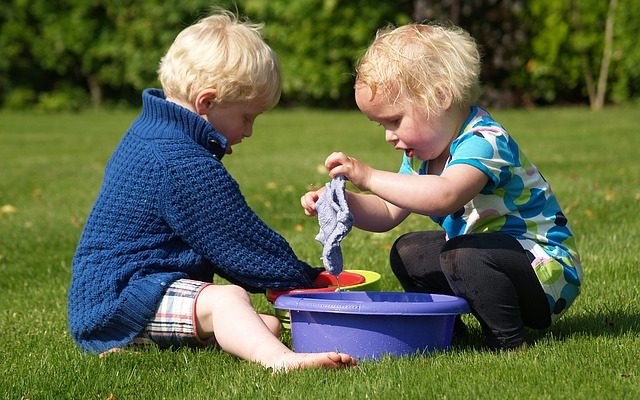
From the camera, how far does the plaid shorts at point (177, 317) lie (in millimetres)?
3271

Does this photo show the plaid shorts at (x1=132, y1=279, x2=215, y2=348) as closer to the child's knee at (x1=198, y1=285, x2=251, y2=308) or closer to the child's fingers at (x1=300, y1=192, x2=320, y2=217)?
the child's knee at (x1=198, y1=285, x2=251, y2=308)

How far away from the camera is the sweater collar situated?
11.5ft

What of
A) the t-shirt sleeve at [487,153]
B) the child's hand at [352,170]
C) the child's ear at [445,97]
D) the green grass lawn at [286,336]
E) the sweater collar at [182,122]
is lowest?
the green grass lawn at [286,336]

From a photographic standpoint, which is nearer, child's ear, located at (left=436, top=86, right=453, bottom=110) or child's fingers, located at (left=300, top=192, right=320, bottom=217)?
child's ear, located at (left=436, top=86, right=453, bottom=110)

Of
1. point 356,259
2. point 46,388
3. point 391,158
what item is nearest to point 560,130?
point 391,158

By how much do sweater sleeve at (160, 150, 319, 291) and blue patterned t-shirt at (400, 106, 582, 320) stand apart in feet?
2.29

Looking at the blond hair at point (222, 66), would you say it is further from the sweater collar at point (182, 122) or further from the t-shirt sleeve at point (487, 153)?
the t-shirt sleeve at point (487, 153)

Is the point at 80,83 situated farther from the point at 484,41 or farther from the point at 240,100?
the point at 240,100

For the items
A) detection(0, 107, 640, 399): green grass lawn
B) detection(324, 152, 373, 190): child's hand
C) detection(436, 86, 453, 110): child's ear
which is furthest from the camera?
detection(436, 86, 453, 110): child's ear

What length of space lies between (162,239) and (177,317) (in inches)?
11.1

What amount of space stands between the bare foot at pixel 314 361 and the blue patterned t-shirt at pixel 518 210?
692 mm

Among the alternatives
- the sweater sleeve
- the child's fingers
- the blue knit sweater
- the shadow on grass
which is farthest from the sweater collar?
the shadow on grass

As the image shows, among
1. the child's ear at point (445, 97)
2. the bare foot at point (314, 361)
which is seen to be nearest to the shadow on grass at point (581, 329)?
the bare foot at point (314, 361)

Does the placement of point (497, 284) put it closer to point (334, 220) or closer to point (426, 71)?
point (334, 220)
